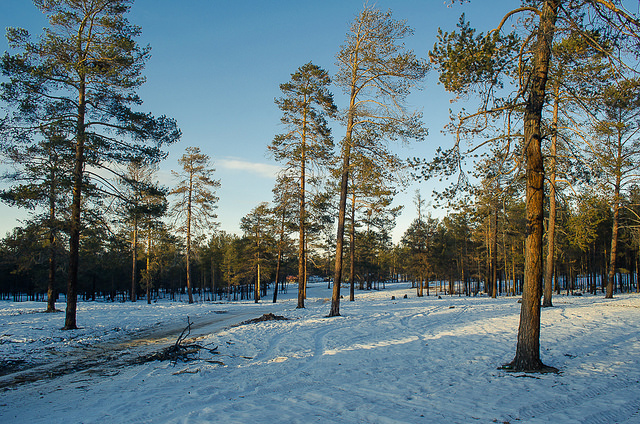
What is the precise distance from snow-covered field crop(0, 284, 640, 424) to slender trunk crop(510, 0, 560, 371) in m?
0.59

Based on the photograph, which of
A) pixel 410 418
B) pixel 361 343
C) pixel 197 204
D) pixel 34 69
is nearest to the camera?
pixel 410 418

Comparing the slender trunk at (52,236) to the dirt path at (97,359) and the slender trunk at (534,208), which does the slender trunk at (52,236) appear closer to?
the dirt path at (97,359)

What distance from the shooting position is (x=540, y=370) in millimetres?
7129

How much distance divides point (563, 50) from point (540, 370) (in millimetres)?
6668

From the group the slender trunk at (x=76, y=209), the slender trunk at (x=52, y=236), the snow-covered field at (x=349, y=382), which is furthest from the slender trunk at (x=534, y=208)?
the slender trunk at (x=52, y=236)

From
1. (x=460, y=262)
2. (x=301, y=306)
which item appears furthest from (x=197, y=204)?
(x=460, y=262)

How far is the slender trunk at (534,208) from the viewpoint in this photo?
7.19 metres

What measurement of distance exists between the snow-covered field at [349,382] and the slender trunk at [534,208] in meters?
0.59

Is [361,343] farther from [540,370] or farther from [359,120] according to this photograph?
[359,120]

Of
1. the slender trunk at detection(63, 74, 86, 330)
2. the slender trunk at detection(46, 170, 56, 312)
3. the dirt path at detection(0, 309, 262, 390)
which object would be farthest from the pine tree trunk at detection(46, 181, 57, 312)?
the dirt path at detection(0, 309, 262, 390)

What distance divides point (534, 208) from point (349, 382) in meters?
5.26

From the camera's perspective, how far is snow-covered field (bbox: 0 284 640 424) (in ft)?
16.4

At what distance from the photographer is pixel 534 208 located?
24.2ft

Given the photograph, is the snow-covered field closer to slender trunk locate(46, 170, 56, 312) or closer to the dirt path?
the dirt path
